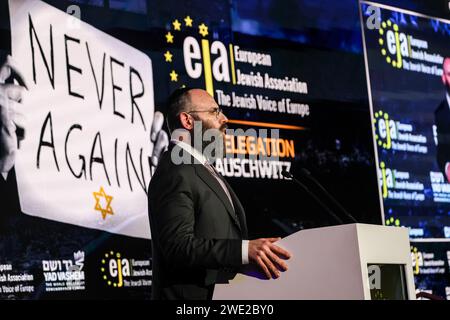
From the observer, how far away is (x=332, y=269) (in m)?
2.68

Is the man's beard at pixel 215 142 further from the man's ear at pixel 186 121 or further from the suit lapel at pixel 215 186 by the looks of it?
the suit lapel at pixel 215 186

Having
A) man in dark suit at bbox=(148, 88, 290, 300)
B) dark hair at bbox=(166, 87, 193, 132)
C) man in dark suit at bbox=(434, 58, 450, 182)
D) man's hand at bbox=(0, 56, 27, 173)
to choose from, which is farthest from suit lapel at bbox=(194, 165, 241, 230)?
man in dark suit at bbox=(434, 58, 450, 182)

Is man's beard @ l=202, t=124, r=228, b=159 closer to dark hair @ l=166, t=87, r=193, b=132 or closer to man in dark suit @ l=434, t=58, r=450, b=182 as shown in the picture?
dark hair @ l=166, t=87, r=193, b=132

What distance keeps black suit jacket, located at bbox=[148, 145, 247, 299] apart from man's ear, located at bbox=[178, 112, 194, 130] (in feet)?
0.59

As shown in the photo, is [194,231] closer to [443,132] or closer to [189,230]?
[189,230]

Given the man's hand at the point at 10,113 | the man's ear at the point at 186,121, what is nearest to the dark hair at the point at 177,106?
the man's ear at the point at 186,121

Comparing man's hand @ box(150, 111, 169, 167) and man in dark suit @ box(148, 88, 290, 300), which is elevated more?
man's hand @ box(150, 111, 169, 167)

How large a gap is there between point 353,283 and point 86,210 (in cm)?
273

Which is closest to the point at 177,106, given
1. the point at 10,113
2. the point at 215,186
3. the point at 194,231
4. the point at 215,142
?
the point at 215,142

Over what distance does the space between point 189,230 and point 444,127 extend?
5082mm

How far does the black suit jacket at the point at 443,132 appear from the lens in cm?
733

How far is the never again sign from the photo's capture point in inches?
191

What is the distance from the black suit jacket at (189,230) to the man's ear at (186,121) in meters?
0.18
